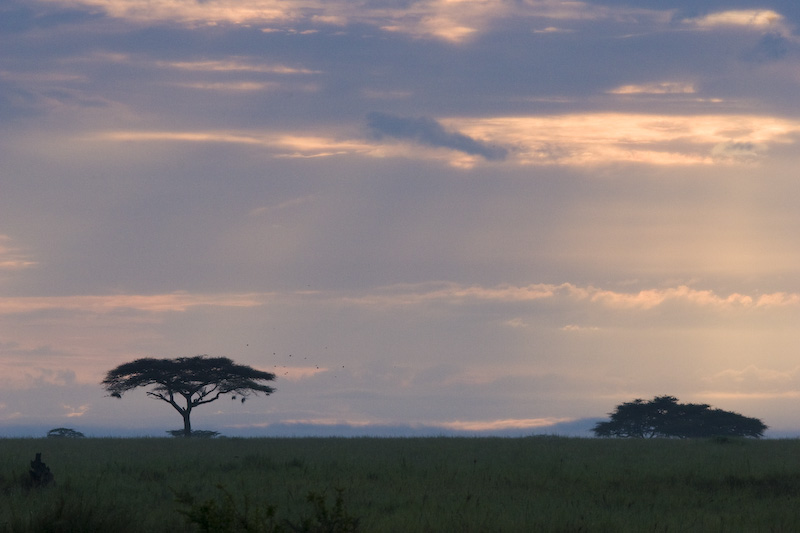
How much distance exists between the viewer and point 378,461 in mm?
27891

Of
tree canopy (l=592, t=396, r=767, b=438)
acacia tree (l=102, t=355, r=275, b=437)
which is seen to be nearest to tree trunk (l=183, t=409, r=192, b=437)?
acacia tree (l=102, t=355, r=275, b=437)

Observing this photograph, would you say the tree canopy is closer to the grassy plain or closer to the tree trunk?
the tree trunk

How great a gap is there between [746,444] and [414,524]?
83.3ft

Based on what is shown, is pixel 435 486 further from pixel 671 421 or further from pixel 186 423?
pixel 671 421

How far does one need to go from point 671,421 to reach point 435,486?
202 feet

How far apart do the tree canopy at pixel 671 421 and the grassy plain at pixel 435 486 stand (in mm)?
43966

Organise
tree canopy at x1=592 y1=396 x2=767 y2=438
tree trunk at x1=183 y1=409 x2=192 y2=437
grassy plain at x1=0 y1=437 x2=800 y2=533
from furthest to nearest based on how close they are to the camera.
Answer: tree canopy at x1=592 y1=396 x2=767 y2=438 < tree trunk at x1=183 y1=409 x2=192 y2=437 < grassy plain at x1=0 y1=437 x2=800 y2=533

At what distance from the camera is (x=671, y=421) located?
79.2 meters

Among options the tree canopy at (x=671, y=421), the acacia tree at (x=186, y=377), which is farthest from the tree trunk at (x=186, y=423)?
the tree canopy at (x=671, y=421)

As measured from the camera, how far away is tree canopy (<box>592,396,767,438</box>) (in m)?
78.2

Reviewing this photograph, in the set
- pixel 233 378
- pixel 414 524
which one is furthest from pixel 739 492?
pixel 233 378

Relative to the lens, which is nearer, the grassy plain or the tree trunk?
the grassy plain

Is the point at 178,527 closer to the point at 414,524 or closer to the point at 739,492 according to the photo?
the point at 414,524

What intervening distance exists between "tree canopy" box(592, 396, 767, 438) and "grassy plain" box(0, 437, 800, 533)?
44.0m
